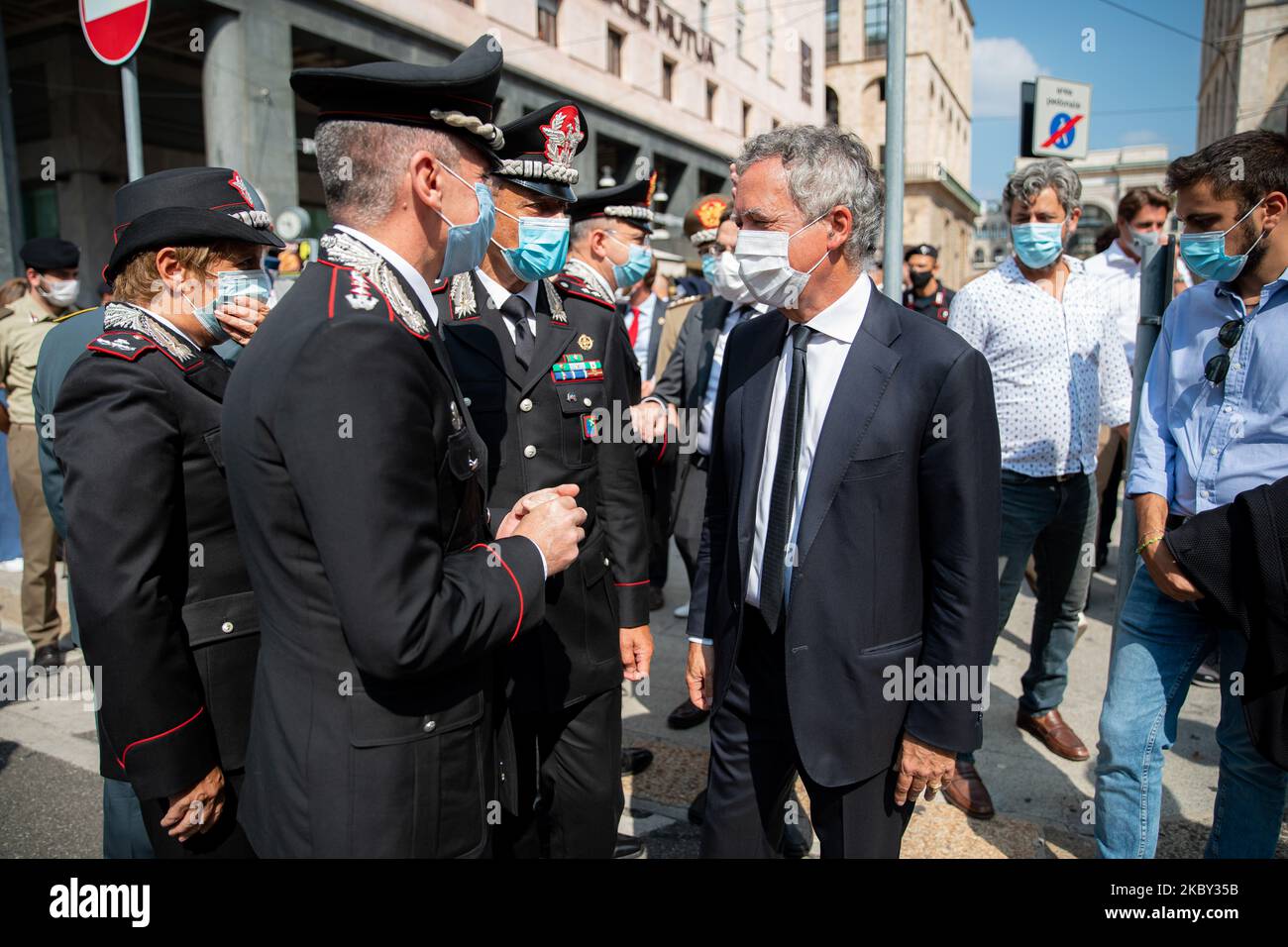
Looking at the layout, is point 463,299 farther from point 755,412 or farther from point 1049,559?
point 1049,559

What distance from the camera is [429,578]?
4.77ft

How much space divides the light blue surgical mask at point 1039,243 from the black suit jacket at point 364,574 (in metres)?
2.89

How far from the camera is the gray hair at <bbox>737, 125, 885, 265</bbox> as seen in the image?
2096 millimetres

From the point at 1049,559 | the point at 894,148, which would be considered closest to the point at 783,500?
the point at 1049,559

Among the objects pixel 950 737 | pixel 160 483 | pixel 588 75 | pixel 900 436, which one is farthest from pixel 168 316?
pixel 588 75

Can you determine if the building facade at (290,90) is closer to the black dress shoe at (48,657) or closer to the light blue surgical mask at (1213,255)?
the light blue surgical mask at (1213,255)

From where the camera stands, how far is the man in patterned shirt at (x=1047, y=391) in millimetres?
3561

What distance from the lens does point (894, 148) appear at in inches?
156

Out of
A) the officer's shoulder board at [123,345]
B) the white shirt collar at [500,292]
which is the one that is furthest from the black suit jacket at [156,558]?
the white shirt collar at [500,292]

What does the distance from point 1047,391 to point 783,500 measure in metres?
2.03

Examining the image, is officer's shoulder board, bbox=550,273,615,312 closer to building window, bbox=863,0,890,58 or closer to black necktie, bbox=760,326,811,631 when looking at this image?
black necktie, bbox=760,326,811,631

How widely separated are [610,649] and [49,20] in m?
19.3

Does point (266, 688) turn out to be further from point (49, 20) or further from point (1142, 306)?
point (49, 20)

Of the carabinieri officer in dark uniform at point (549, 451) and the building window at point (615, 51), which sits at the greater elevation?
the building window at point (615, 51)
